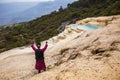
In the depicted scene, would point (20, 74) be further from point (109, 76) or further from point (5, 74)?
point (109, 76)

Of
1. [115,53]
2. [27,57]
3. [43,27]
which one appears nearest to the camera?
[115,53]

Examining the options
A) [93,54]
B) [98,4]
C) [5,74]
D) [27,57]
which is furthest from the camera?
[98,4]

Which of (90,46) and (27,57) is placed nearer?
(90,46)

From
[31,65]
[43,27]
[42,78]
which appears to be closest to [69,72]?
[42,78]

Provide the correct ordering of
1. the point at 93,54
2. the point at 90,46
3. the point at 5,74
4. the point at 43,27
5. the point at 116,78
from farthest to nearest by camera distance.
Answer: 1. the point at 43,27
2. the point at 5,74
3. the point at 90,46
4. the point at 93,54
5. the point at 116,78

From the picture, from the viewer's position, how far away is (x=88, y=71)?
1239 centimetres

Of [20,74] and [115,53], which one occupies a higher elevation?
[115,53]

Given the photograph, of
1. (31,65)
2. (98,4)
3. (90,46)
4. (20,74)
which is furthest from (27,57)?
(98,4)

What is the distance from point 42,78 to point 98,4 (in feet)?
260

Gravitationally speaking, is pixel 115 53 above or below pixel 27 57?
above

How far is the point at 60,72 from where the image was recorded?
12953 mm

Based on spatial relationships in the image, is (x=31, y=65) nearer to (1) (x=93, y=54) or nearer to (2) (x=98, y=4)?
(1) (x=93, y=54)

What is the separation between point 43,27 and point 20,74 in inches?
3165

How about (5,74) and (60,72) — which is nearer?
(60,72)
